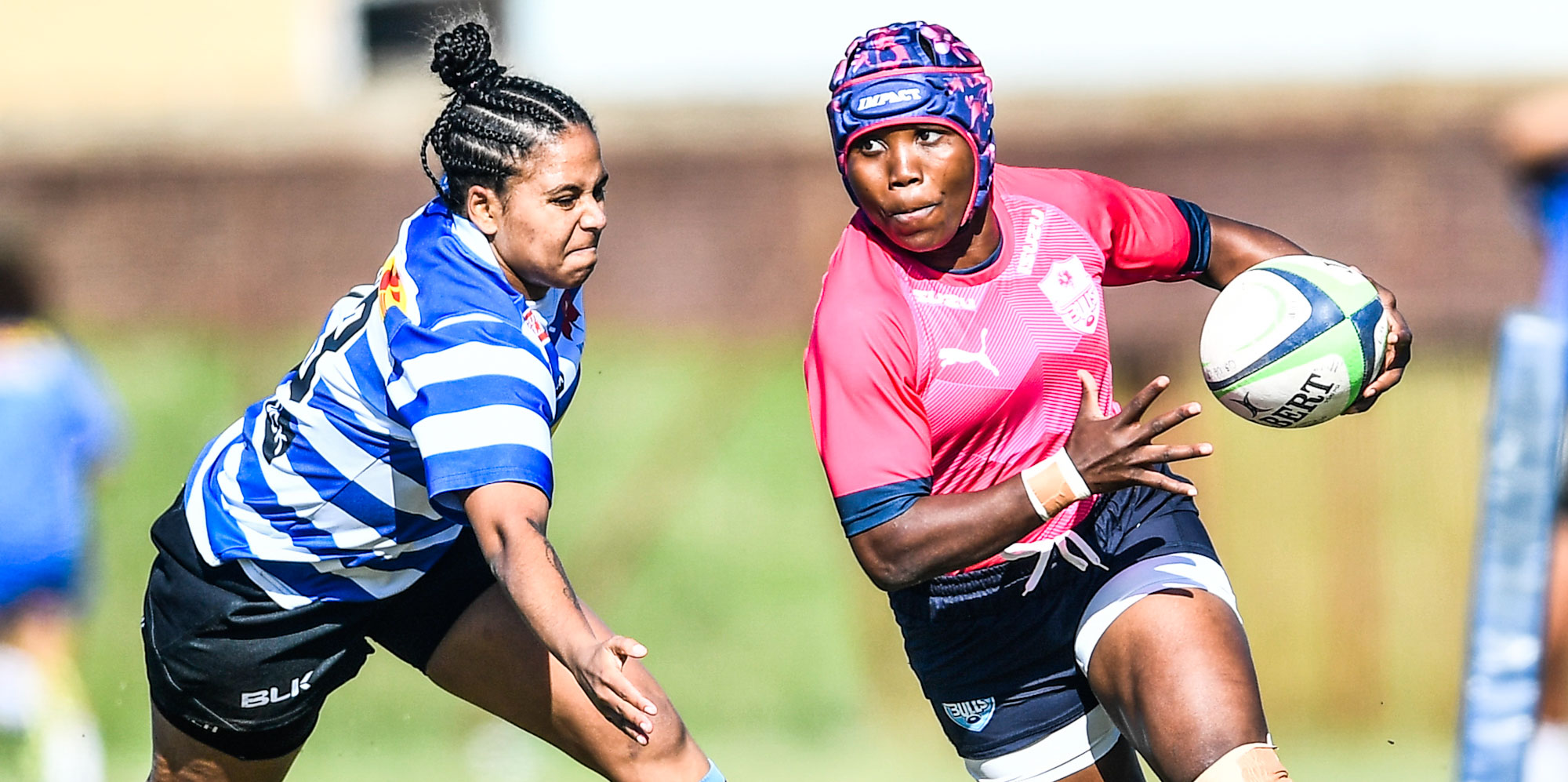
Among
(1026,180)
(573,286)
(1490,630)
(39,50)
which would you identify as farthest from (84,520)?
(39,50)

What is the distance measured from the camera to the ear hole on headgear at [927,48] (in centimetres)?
375

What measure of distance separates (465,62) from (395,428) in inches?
31.7

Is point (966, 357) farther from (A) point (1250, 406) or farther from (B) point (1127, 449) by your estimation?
(A) point (1250, 406)

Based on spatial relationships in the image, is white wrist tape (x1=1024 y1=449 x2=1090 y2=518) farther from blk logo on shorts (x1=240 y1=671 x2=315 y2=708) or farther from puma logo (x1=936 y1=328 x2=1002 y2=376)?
blk logo on shorts (x1=240 y1=671 x2=315 y2=708)

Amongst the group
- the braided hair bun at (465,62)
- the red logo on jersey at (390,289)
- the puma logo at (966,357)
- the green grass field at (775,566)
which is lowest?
the green grass field at (775,566)

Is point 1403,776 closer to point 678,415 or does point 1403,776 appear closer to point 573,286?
point 678,415

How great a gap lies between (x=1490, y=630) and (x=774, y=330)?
5.75 meters

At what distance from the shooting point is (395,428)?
3.79m

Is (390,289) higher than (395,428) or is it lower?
higher

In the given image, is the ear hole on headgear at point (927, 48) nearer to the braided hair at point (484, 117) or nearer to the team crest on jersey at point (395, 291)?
the braided hair at point (484, 117)

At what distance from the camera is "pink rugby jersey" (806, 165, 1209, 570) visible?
3625 millimetres

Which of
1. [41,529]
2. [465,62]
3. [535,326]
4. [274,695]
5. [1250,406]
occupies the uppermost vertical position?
Answer: [465,62]

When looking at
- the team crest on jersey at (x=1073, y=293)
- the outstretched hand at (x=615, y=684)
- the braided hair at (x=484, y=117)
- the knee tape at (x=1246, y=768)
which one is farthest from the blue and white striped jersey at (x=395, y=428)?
the knee tape at (x=1246, y=768)

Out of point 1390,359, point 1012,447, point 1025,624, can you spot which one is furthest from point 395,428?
point 1390,359
